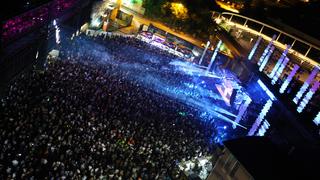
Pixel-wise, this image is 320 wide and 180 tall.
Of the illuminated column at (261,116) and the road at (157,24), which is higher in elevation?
the illuminated column at (261,116)

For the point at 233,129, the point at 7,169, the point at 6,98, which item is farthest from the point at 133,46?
the point at 7,169

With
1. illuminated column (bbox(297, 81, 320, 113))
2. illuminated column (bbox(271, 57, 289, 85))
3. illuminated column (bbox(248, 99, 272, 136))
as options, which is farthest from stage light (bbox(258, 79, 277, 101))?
illuminated column (bbox(297, 81, 320, 113))

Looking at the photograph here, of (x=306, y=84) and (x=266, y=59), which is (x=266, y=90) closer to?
(x=266, y=59)

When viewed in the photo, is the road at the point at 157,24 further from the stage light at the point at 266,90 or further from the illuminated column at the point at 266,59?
the stage light at the point at 266,90

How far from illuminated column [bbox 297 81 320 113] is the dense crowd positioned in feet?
18.9

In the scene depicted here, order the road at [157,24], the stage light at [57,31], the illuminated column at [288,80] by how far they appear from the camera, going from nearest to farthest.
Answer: the illuminated column at [288,80] → the stage light at [57,31] → the road at [157,24]

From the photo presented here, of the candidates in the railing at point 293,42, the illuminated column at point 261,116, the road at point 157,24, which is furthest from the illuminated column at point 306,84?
the road at point 157,24

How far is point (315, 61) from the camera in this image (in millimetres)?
29984

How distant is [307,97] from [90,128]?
12586 mm

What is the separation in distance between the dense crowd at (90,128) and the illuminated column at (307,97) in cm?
577

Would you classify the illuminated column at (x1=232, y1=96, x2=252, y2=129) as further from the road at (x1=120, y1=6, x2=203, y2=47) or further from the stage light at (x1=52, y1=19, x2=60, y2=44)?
the road at (x1=120, y1=6, x2=203, y2=47)

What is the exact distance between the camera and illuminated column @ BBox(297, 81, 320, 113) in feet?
64.3

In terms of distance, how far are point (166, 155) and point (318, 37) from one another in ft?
75.1

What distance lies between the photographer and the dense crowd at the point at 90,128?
13.9 metres
